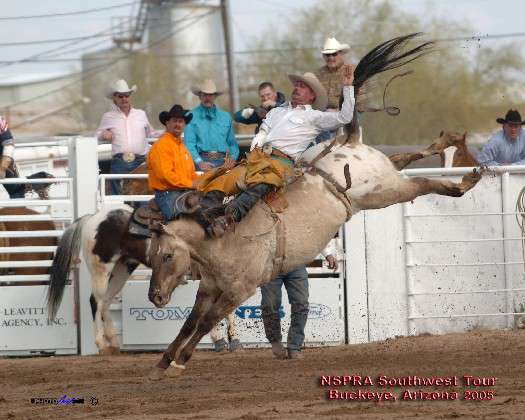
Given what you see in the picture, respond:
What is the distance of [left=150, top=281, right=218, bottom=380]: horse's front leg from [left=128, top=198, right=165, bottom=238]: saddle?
69 cm

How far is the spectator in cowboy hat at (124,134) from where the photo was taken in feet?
40.7

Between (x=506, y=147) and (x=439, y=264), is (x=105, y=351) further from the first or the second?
(x=506, y=147)

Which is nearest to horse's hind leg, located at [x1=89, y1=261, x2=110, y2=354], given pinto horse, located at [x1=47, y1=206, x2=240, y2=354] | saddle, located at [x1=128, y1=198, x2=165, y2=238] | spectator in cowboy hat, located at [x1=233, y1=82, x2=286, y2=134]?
pinto horse, located at [x1=47, y1=206, x2=240, y2=354]

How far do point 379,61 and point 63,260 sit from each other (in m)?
3.74

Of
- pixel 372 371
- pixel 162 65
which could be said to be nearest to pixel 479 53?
pixel 162 65

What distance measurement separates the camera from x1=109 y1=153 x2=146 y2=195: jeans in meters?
12.3

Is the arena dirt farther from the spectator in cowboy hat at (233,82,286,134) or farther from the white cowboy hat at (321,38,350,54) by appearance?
the white cowboy hat at (321,38,350,54)

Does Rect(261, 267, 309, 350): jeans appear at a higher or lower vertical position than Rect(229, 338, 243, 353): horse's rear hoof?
higher

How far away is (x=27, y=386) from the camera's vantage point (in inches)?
355

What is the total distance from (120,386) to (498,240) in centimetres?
428

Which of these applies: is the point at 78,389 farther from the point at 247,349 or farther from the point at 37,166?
the point at 37,166

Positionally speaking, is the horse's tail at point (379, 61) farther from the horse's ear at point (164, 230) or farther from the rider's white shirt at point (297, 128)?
the horse's ear at point (164, 230)

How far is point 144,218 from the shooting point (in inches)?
407

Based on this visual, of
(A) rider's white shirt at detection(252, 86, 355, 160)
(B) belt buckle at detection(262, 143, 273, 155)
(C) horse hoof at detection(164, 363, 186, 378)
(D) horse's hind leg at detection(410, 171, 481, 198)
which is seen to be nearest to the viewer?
(C) horse hoof at detection(164, 363, 186, 378)
